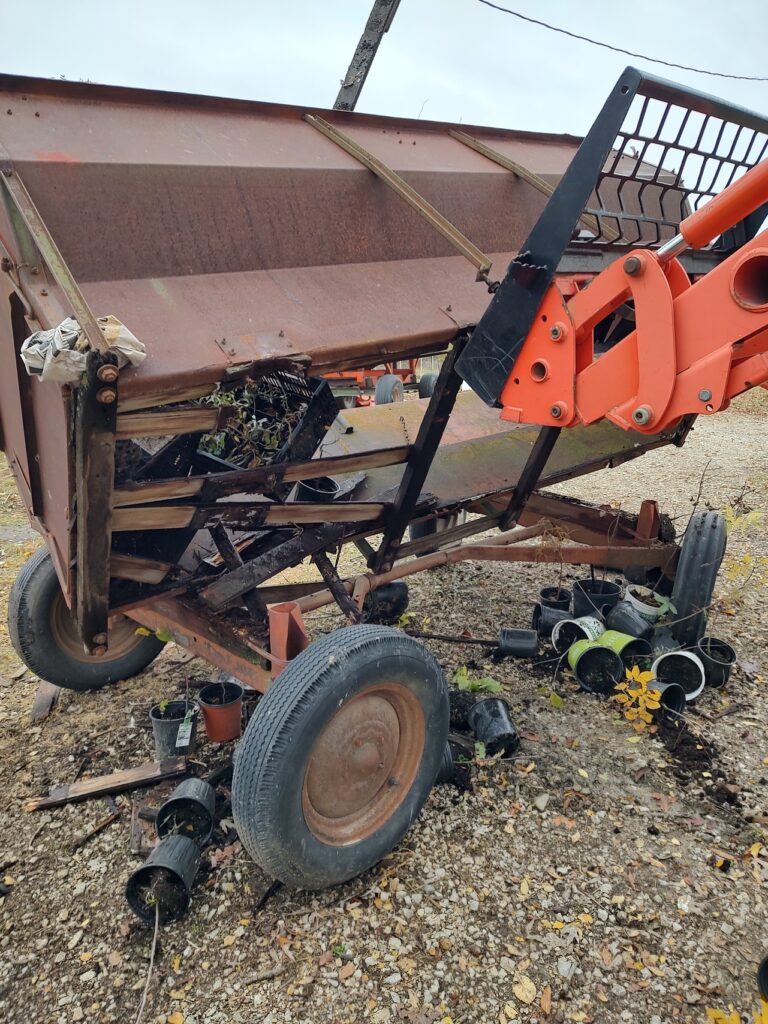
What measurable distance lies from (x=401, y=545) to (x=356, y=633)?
1.16 meters

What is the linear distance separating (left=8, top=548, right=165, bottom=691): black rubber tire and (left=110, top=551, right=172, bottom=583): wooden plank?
0.92 metres

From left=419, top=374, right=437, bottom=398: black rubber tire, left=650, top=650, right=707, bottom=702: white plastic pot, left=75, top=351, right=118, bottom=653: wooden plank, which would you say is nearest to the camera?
left=75, top=351, right=118, bottom=653: wooden plank

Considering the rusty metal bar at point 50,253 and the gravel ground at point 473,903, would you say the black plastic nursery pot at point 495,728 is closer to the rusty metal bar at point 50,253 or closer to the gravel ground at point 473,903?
the gravel ground at point 473,903

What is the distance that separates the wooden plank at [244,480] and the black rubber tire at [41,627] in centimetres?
133

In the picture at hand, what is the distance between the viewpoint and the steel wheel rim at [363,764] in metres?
2.62

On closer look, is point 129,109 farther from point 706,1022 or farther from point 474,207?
point 706,1022

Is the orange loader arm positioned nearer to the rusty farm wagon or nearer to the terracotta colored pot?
the rusty farm wagon

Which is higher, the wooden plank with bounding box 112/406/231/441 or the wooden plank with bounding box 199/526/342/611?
the wooden plank with bounding box 112/406/231/441

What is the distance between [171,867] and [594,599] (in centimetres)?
285

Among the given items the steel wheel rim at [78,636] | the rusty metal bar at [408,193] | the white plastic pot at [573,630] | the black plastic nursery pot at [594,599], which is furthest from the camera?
the black plastic nursery pot at [594,599]

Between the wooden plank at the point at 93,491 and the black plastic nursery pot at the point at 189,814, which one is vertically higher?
the wooden plank at the point at 93,491

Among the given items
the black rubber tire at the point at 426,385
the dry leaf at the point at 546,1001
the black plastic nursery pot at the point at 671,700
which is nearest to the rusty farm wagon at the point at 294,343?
the dry leaf at the point at 546,1001

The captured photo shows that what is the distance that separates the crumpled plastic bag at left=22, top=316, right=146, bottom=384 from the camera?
203 cm

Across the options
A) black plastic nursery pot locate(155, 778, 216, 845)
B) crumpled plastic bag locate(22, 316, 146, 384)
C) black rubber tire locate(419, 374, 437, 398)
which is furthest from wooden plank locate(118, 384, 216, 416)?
black rubber tire locate(419, 374, 437, 398)
